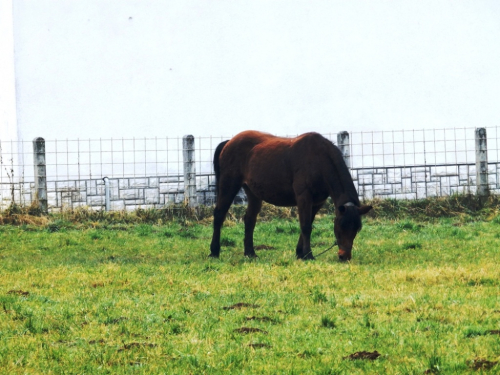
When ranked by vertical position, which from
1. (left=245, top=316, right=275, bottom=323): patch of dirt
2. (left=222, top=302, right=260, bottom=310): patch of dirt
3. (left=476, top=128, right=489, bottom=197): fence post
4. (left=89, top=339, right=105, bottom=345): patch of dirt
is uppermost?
(left=476, top=128, right=489, bottom=197): fence post

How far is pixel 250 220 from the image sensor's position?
10.8m

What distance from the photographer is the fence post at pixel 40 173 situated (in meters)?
15.8

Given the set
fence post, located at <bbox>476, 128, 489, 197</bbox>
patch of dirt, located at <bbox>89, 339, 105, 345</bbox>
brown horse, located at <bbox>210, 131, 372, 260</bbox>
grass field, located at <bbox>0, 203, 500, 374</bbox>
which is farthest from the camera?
fence post, located at <bbox>476, 128, 489, 197</bbox>

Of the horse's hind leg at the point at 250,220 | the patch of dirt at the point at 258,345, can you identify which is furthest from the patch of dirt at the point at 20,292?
the horse's hind leg at the point at 250,220

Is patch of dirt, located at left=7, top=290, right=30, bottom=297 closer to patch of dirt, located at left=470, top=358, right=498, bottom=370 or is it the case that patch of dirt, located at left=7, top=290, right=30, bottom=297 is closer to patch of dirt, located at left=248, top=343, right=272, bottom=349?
patch of dirt, located at left=248, top=343, right=272, bottom=349

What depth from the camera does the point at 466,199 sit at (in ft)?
51.8

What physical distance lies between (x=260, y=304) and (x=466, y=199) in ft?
33.1

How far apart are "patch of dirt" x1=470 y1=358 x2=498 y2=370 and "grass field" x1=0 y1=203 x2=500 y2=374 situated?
0.05 feet

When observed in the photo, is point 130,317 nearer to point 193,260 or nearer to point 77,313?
point 77,313

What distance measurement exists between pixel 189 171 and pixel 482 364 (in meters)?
12.2

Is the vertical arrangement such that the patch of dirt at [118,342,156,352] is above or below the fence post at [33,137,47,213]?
below

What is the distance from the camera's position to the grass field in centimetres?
487

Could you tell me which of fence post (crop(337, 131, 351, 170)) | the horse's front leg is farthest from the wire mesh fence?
the horse's front leg

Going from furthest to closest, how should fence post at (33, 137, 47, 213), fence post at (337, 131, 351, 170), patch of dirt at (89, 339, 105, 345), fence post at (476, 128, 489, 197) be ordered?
fence post at (337, 131, 351, 170), fence post at (476, 128, 489, 197), fence post at (33, 137, 47, 213), patch of dirt at (89, 339, 105, 345)
